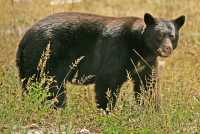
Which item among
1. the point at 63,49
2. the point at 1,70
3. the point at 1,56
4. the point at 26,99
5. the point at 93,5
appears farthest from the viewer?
the point at 93,5

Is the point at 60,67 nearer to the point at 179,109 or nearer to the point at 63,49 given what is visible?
the point at 63,49

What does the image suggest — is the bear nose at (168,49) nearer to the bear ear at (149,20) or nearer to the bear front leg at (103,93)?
the bear ear at (149,20)

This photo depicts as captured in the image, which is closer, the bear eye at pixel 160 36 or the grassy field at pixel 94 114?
the grassy field at pixel 94 114

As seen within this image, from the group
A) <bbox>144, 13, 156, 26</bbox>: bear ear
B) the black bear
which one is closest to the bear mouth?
the black bear

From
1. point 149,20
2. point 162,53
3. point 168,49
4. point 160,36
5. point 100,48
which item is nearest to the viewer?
point 168,49

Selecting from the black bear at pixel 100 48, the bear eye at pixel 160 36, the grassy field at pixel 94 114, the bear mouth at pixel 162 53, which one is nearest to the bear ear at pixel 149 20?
the black bear at pixel 100 48

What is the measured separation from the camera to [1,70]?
998 cm

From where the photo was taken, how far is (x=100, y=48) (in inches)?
416

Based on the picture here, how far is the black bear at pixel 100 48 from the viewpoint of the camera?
33.2 feet

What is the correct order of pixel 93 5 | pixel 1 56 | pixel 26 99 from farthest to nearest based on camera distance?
pixel 93 5
pixel 1 56
pixel 26 99

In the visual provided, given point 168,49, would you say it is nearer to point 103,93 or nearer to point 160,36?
point 160,36

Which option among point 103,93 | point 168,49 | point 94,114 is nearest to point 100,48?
point 103,93

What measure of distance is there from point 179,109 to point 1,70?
10.4 ft

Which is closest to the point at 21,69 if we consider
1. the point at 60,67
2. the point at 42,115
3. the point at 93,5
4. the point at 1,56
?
the point at 60,67
